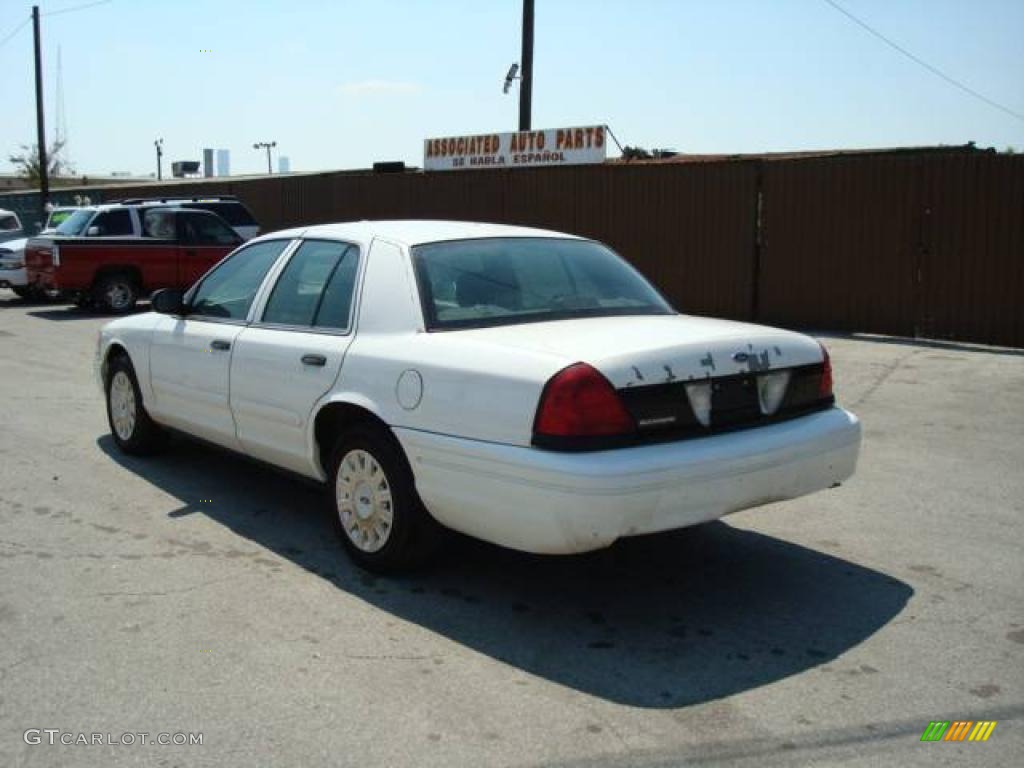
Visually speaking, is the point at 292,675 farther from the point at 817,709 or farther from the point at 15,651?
the point at 817,709

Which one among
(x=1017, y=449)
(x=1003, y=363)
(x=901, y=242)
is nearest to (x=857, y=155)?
(x=901, y=242)

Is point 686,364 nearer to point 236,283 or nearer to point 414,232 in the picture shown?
point 414,232

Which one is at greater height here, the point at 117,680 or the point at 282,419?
the point at 282,419

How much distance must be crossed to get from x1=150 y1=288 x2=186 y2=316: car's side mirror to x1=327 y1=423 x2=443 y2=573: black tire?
193cm

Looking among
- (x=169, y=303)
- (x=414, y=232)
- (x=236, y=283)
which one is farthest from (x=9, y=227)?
(x=414, y=232)

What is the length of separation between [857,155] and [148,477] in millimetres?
10627

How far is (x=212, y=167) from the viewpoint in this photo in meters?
67.2

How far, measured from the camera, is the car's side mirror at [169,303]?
246 inches

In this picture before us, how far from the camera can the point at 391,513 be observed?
4.63 meters

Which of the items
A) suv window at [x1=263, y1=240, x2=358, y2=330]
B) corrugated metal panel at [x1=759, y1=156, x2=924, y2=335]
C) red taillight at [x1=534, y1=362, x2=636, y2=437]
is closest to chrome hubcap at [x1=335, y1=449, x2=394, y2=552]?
suv window at [x1=263, y1=240, x2=358, y2=330]

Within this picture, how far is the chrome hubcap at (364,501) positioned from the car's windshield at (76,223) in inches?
581

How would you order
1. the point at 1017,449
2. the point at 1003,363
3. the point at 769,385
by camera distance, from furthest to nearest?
the point at 1003,363 < the point at 1017,449 < the point at 769,385

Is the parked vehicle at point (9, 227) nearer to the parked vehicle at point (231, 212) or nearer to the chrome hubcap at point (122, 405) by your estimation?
the parked vehicle at point (231, 212)

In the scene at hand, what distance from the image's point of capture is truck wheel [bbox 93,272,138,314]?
17.9 meters
